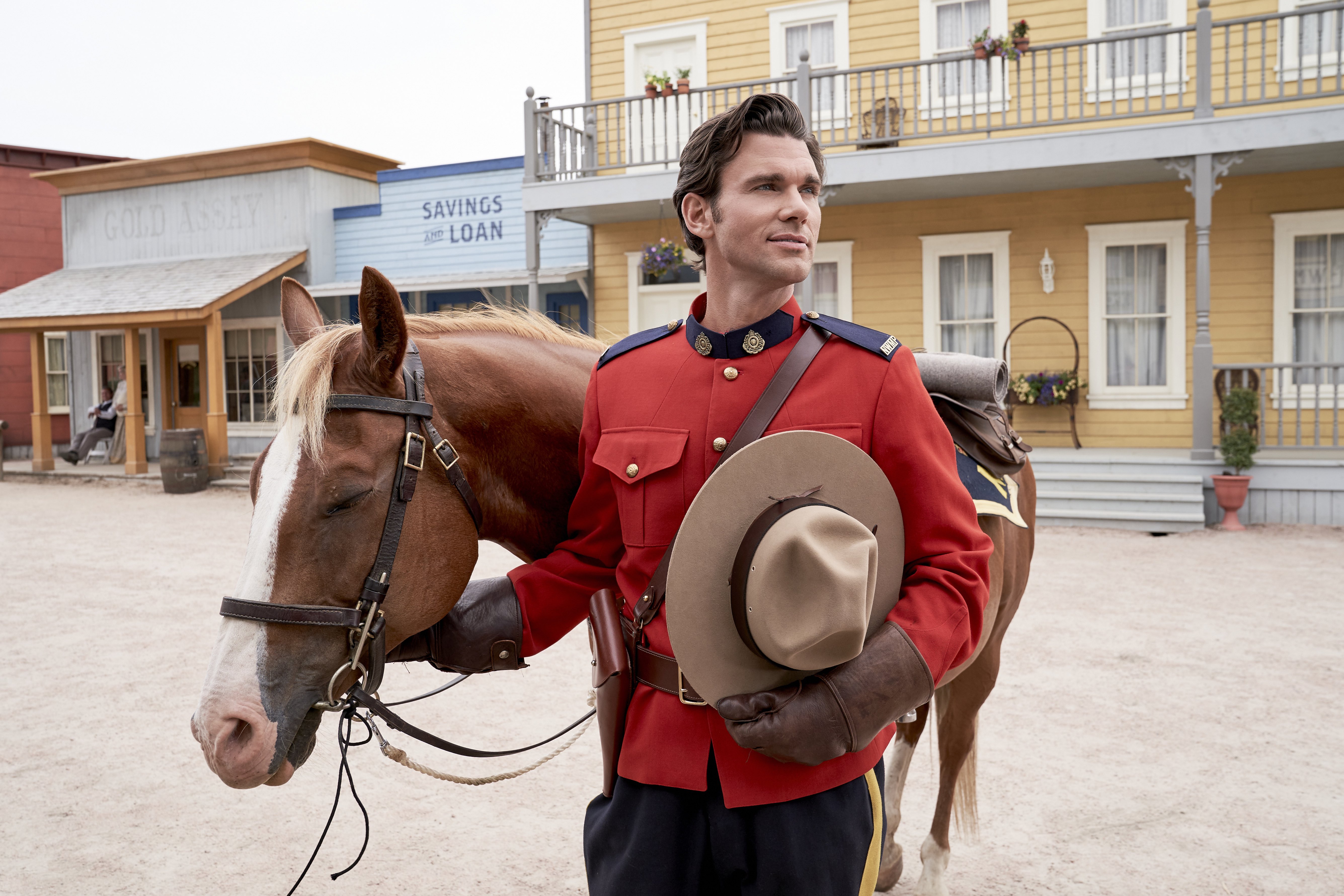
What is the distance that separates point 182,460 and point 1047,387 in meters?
12.0

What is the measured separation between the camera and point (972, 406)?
272 cm

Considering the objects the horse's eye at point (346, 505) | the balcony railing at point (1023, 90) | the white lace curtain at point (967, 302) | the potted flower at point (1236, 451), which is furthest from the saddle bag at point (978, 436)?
the white lace curtain at point (967, 302)

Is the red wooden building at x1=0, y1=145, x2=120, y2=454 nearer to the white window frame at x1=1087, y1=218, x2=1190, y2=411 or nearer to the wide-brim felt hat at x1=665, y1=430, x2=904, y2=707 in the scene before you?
the white window frame at x1=1087, y1=218, x2=1190, y2=411

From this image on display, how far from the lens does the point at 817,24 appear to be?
12.7m

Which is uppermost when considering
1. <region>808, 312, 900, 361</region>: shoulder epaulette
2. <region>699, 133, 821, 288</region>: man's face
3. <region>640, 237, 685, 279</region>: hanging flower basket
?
<region>640, 237, 685, 279</region>: hanging flower basket

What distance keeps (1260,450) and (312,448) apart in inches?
441

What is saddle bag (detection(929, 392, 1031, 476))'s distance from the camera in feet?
8.59

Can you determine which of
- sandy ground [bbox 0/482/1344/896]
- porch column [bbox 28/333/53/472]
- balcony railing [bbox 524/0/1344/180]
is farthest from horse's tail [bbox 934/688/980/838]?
porch column [bbox 28/333/53/472]

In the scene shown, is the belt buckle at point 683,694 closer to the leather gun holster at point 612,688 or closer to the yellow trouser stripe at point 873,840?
the leather gun holster at point 612,688

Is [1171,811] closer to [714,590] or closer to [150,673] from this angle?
[714,590]

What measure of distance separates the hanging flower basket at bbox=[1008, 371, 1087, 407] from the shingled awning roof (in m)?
11.5

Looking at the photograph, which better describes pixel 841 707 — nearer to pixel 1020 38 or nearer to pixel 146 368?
pixel 1020 38

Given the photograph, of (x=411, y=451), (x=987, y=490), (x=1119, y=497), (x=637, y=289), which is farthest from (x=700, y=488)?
(x=637, y=289)

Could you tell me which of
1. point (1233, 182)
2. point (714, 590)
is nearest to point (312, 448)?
point (714, 590)
